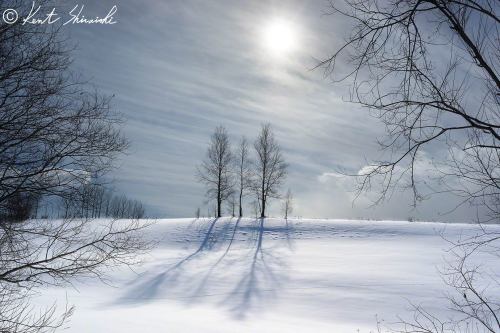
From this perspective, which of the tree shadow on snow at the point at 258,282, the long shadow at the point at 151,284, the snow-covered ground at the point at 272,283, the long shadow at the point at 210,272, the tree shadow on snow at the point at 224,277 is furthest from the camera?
the long shadow at the point at 210,272

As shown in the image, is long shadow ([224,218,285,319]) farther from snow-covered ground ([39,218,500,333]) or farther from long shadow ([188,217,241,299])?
long shadow ([188,217,241,299])

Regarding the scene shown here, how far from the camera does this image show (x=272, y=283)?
63.3 ft

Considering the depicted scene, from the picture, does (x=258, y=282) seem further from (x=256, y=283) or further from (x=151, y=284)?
(x=151, y=284)

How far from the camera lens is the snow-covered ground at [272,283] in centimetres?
1264

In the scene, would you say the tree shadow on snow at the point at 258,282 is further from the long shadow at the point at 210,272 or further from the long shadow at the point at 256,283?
the long shadow at the point at 210,272

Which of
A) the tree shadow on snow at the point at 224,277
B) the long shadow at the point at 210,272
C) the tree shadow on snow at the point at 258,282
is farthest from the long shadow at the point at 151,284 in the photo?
the tree shadow on snow at the point at 258,282

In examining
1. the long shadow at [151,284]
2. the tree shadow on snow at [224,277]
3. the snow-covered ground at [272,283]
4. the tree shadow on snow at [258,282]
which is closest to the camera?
the snow-covered ground at [272,283]

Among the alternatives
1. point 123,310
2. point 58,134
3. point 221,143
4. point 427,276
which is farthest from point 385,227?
point 58,134

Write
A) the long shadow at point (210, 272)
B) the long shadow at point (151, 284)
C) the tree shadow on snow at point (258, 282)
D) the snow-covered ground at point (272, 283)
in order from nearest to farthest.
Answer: the snow-covered ground at point (272, 283)
the tree shadow on snow at point (258, 282)
the long shadow at point (151, 284)
the long shadow at point (210, 272)

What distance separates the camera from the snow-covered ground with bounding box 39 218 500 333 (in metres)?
12.6

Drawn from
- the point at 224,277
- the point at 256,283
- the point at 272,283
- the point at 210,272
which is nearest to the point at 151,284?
the point at 210,272

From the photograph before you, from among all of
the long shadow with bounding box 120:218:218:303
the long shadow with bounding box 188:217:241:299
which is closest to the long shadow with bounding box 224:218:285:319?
the long shadow with bounding box 188:217:241:299

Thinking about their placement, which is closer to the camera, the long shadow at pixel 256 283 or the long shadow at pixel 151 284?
the long shadow at pixel 256 283

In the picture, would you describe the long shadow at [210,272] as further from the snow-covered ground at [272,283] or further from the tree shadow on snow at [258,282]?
the tree shadow on snow at [258,282]
